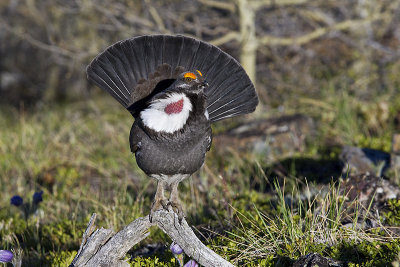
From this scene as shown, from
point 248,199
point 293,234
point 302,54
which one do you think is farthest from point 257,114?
point 293,234

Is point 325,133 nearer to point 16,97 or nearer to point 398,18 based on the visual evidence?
point 398,18

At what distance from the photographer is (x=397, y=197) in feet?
13.4

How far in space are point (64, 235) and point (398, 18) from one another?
777cm

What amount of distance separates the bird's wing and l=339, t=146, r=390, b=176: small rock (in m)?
1.58

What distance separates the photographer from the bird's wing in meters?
3.82

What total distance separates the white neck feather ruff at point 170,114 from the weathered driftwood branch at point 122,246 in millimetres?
681

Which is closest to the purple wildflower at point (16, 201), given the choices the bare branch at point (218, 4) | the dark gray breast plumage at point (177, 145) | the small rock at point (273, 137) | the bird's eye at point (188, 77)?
the dark gray breast plumage at point (177, 145)

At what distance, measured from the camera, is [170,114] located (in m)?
3.30

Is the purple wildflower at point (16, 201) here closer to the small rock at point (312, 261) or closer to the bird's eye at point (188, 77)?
the bird's eye at point (188, 77)

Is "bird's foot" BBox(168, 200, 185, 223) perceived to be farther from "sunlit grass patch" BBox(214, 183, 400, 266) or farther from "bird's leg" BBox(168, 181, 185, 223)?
"sunlit grass patch" BBox(214, 183, 400, 266)

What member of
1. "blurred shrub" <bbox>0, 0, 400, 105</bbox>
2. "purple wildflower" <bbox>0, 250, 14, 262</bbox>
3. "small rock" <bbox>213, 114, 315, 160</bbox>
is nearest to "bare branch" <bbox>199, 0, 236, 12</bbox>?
"blurred shrub" <bbox>0, 0, 400, 105</bbox>

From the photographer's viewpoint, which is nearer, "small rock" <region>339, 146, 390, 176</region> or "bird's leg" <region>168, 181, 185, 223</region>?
"bird's leg" <region>168, 181, 185, 223</region>

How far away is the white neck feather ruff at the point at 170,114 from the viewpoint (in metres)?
3.29

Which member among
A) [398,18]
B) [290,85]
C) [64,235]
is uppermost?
[398,18]
